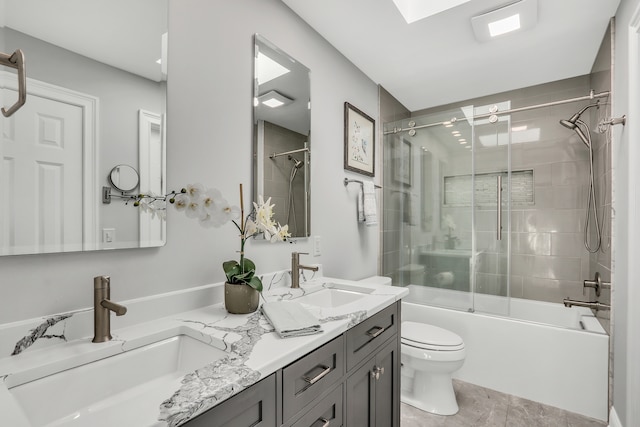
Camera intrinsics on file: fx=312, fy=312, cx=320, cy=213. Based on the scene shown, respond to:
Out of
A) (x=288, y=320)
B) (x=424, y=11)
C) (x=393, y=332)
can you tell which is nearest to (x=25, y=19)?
(x=288, y=320)

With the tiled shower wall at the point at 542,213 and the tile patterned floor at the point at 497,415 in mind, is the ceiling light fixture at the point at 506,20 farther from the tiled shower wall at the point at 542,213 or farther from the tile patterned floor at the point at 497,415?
the tile patterned floor at the point at 497,415

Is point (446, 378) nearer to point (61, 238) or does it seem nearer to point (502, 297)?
point (502, 297)

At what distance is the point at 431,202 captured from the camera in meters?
2.71

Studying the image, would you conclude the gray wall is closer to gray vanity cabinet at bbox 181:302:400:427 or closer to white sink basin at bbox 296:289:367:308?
white sink basin at bbox 296:289:367:308

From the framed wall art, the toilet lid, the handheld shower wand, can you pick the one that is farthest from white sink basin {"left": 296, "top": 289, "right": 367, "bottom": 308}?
the handheld shower wand

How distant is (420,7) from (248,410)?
2.23 metres

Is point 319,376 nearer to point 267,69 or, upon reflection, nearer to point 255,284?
point 255,284

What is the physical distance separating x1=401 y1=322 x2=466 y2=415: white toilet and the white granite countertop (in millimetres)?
931

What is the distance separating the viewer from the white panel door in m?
0.80

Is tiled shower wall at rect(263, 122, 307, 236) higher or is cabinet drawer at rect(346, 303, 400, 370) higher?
tiled shower wall at rect(263, 122, 307, 236)

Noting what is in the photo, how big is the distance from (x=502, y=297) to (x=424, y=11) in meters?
2.13

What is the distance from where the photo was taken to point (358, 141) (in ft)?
8.01

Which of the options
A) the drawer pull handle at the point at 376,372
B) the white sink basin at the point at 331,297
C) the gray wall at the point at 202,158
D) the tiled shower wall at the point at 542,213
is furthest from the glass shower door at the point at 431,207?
the drawer pull handle at the point at 376,372

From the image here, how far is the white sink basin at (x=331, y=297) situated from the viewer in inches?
62.8
